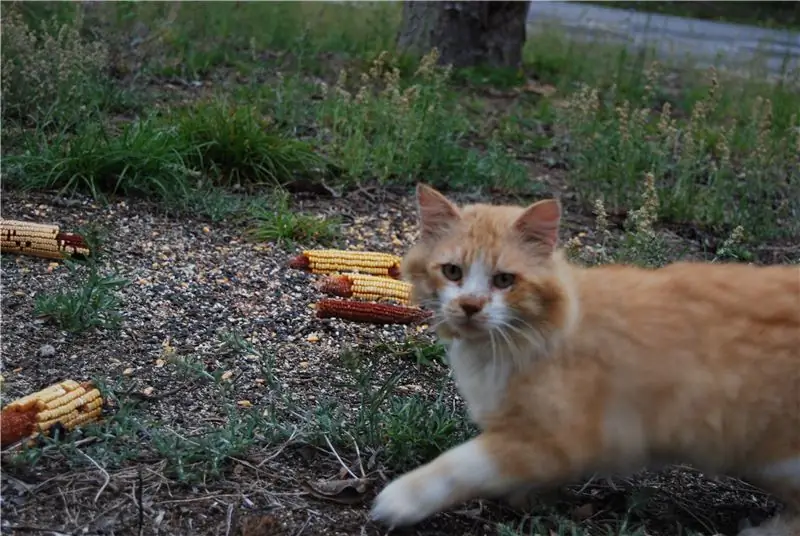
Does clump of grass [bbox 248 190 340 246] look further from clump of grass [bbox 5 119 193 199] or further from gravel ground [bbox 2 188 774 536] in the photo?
clump of grass [bbox 5 119 193 199]

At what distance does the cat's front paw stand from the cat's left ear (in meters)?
0.76

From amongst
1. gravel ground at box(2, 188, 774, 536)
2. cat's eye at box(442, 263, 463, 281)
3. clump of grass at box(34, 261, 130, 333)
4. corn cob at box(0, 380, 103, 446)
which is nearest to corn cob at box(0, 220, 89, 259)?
gravel ground at box(2, 188, 774, 536)

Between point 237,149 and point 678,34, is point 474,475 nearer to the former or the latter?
point 237,149

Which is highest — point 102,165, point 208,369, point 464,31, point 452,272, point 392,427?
point 452,272

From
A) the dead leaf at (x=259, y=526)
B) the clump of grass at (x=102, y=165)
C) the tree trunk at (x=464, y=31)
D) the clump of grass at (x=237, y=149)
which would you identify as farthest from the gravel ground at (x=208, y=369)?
the tree trunk at (x=464, y=31)

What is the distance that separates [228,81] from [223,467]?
5014 mm

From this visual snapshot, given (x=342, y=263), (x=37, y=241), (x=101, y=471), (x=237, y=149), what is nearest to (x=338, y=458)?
(x=101, y=471)

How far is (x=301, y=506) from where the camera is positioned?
9.66ft

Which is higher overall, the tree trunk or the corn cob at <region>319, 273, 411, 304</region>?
the tree trunk

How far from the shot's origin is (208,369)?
375 cm

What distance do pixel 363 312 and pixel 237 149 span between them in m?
1.91

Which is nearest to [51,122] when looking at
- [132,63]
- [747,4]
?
[132,63]

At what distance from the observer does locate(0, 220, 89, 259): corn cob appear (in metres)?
4.43

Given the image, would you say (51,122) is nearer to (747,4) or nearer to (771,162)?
(771,162)
